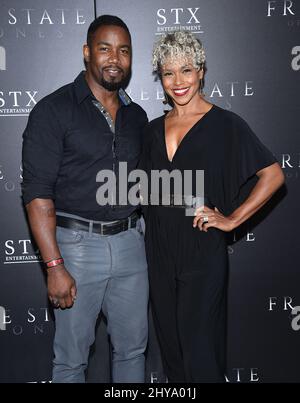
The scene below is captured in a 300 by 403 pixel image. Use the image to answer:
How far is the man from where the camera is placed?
1.88 m

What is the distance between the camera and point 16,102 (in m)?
2.40

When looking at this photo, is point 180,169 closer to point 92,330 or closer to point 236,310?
point 92,330

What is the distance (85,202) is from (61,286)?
32cm

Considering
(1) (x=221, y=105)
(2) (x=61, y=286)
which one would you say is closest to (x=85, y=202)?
(2) (x=61, y=286)

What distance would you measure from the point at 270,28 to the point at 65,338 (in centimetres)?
165

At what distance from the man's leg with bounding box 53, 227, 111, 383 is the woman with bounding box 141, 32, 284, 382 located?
210 mm

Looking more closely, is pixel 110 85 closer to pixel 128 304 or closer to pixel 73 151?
pixel 73 151

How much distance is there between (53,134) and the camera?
73.2 inches

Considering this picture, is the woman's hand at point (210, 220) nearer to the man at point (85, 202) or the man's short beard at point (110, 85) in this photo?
the man at point (85, 202)

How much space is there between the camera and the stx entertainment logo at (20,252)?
8.13ft

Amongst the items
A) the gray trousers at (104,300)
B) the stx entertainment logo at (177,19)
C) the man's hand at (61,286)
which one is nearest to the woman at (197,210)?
the gray trousers at (104,300)

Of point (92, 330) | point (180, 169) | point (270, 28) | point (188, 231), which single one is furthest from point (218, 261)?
point (270, 28)

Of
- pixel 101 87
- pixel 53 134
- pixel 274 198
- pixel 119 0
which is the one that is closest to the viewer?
pixel 53 134

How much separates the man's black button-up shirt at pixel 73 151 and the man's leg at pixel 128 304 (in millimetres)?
130
